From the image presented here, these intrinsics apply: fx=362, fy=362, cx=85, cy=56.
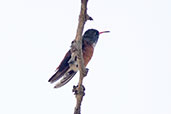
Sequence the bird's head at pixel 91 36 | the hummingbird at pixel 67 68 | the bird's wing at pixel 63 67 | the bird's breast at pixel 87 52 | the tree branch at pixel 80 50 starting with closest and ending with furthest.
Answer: the tree branch at pixel 80 50 → the hummingbird at pixel 67 68 → the bird's wing at pixel 63 67 → the bird's breast at pixel 87 52 → the bird's head at pixel 91 36

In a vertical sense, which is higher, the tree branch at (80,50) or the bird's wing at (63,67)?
the bird's wing at (63,67)

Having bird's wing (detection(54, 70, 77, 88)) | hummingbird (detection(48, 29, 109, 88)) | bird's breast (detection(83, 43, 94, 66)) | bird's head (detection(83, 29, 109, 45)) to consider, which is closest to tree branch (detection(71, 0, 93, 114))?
hummingbird (detection(48, 29, 109, 88))

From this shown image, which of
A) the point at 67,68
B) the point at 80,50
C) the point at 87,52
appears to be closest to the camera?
the point at 80,50

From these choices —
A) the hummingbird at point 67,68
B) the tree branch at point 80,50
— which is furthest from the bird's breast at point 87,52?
the tree branch at point 80,50

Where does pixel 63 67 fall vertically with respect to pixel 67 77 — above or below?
above

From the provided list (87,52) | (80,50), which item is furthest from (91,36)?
(80,50)

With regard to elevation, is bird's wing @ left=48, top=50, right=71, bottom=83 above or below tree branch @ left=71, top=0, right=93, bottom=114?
above

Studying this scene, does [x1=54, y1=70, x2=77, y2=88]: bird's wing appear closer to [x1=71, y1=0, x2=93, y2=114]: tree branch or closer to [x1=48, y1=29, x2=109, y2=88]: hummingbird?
[x1=48, y1=29, x2=109, y2=88]: hummingbird

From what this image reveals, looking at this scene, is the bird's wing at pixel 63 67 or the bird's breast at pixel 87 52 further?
the bird's breast at pixel 87 52

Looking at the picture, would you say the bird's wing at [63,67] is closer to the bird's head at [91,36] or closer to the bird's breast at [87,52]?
A: the bird's breast at [87,52]

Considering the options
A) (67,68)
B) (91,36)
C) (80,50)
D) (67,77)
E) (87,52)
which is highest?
(91,36)

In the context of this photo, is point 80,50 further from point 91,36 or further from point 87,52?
point 91,36

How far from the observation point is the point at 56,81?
673cm

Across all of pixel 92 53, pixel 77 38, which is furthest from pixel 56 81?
pixel 77 38
